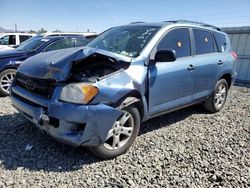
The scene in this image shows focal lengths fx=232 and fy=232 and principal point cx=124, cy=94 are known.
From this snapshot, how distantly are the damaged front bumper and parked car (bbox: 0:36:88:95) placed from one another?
136 inches

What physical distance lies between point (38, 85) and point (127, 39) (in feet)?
5.30

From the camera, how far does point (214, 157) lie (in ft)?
11.1

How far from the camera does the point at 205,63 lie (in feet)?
14.6

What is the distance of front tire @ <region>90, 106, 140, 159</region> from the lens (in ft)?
9.95

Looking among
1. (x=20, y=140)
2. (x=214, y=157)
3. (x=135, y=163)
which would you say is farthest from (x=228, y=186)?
(x=20, y=140)

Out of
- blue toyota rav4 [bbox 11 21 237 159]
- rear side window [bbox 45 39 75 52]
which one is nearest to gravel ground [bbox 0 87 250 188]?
blue toyota rav4 [bbox 11 21 237 159]

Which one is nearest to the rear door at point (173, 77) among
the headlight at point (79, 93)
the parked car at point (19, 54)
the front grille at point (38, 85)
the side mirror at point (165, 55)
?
the side mirror at point (165, 55)

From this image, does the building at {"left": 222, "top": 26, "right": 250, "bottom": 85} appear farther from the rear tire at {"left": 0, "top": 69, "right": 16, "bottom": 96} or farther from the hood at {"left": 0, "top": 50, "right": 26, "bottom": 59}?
the rear tire at {"left": 0, "top": 69, "right": 16, "bottom": 96}

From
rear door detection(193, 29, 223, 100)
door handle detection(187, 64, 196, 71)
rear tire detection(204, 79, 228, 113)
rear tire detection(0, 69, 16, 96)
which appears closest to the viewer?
door handle detection(187, 64, 196, 71)

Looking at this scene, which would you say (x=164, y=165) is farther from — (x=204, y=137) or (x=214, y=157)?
(x=204, y=137)

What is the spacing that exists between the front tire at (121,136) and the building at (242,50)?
27.8 ft

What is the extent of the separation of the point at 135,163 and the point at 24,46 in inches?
204

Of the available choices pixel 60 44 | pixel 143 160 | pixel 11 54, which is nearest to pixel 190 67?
pixel 143 160

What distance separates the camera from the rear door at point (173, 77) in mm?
3453
